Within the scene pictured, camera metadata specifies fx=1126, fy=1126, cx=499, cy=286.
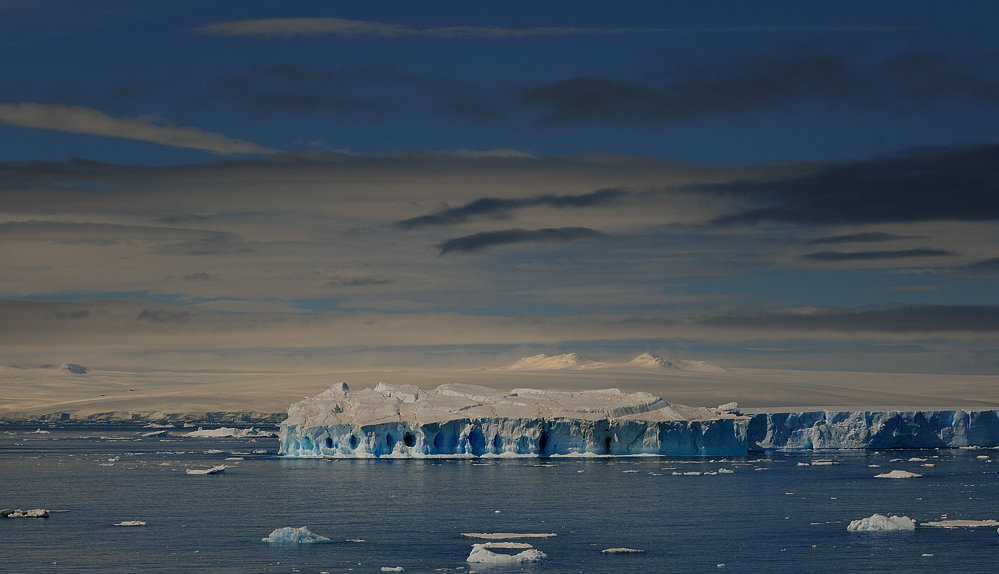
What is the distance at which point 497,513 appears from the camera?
37750mm

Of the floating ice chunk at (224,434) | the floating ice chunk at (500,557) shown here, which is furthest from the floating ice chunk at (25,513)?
the floating ice chunk at (224,434)

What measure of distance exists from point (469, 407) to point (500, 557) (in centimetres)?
3274

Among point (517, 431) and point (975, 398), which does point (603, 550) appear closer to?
point (517, 431)

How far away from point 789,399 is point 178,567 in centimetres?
11340

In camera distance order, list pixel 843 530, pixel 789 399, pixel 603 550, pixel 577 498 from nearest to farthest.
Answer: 1. pixel 603 550
2. pixel 843 530
3. pixel 577 498
4. pixel 789 399

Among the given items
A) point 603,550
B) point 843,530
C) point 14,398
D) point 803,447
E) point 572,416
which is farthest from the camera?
point 14,398

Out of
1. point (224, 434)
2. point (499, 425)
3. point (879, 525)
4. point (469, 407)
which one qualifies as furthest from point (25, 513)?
point (224, 434)

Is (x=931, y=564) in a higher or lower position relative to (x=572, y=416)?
lower

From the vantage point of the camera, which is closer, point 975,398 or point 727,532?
point 727,532

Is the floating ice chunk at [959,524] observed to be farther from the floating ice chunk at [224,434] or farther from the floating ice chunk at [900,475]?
the floating ice chunk at [224,434]

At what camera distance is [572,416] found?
59.5 meters

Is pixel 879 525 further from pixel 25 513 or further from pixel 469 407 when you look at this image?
A: pixel 469 407

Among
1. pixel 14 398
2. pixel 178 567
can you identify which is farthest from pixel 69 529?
pixel 14 398

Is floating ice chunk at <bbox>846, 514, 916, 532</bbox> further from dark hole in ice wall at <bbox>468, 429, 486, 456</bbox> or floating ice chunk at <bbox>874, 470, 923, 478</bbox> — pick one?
dark hole in ice wall at <bbox>468, 429, 486, 456</bbox>
